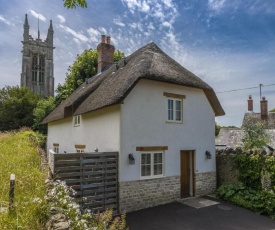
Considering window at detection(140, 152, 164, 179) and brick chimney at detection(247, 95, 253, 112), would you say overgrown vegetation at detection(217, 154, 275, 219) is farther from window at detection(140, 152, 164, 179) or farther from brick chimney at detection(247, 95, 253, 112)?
brick chimney at detection(247, 95, 253, 112)

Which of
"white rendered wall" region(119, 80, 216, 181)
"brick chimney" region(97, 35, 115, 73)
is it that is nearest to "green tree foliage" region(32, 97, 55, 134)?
"brick chimney" region(97, 35, 115, 73)

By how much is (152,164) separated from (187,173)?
269cm

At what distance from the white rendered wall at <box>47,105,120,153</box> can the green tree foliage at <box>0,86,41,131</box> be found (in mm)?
20182

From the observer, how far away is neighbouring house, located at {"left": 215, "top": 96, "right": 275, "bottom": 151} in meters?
25.6

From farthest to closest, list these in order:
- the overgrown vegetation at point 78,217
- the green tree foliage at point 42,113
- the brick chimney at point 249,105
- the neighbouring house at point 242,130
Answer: the brick chimney at point 249,105 → the green tree foliage at point 42,113 → the neighbouring house at point 242,130 → the overgrown vegetation at point 78,217

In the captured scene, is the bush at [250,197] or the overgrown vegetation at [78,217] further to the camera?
the bush at [250,197]

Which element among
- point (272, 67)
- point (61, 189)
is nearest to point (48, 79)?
point (272, 67)

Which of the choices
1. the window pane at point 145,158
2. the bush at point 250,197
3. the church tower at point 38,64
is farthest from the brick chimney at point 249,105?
the church tower at point 38,64

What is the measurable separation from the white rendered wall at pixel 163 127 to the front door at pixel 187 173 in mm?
320

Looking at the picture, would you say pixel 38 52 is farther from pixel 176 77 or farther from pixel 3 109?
pixel 176 77

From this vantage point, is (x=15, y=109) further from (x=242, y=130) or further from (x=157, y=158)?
(x=242, y=130)

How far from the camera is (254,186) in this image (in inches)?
457

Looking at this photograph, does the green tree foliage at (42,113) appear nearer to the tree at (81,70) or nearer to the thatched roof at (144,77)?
the tree at (81,70)

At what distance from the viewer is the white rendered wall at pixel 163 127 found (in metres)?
10.2
